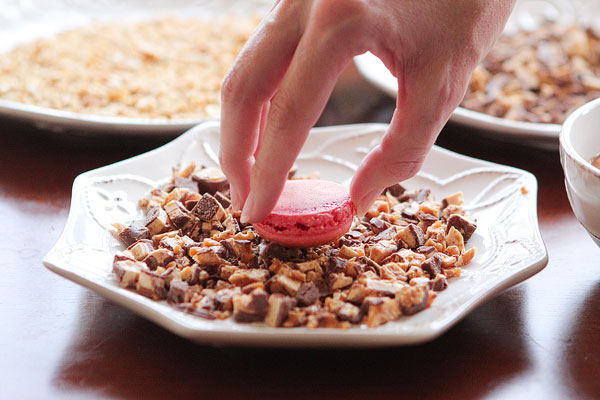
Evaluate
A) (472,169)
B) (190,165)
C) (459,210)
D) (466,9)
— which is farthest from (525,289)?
(190,165)

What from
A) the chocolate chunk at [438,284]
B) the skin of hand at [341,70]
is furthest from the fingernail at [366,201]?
the chocolate chunk at [438,284]

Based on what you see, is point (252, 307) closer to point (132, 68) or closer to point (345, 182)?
point (345, 182)

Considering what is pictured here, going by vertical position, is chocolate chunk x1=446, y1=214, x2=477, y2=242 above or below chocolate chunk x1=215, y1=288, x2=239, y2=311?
below

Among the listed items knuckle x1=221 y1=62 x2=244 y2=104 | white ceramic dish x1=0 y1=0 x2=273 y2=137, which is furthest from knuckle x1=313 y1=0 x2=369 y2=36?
white ceramic dish x1=0 y1=0 x2=273 y2=137

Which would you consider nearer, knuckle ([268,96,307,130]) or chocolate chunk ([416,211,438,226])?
knuckle ([268,96,307,130])

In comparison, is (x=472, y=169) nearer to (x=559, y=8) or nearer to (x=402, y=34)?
(x=402, y=34)

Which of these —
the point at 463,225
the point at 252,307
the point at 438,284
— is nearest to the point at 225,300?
the point at 252,307

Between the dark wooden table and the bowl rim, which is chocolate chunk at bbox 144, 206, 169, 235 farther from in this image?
the bowl rim
